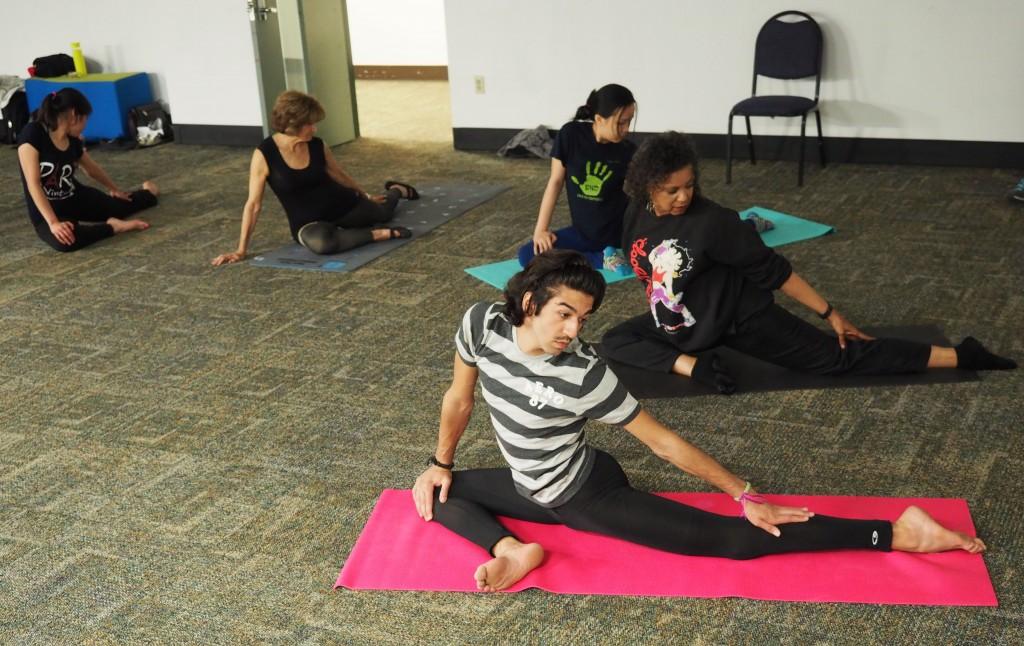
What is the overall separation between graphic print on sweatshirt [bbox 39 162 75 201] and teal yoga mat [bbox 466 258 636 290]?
6.59 feet

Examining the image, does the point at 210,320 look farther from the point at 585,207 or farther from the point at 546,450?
the point at 546,450

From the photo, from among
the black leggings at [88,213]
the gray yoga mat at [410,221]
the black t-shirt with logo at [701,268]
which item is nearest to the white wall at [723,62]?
the gray yoga mat at [410,221]

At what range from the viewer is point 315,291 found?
13.3 feet

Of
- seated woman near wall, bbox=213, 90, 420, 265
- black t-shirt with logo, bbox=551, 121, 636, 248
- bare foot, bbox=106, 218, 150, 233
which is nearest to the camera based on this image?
black t-shirt with logo, bbox=551, 121, 636, 248

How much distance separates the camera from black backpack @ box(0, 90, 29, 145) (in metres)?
7.25

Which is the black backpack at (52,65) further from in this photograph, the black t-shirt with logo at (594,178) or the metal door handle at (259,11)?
the black t-shirt with logo at (594,178)

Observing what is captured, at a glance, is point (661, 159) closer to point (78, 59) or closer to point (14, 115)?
point (78, 59)

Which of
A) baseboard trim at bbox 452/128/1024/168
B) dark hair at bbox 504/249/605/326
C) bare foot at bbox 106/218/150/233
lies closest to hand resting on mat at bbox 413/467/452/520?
dark hair at bbox 504/249/605/326

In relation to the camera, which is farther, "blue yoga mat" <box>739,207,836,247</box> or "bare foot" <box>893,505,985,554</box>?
"blue yoga mat" <box>739,207,836,247</box>

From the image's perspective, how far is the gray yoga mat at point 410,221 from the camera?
4.38 meters

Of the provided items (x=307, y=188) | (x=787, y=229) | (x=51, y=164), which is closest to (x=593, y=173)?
(x=787, y=229)

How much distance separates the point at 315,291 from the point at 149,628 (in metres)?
2.09

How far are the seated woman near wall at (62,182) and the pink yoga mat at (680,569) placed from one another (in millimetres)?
3025

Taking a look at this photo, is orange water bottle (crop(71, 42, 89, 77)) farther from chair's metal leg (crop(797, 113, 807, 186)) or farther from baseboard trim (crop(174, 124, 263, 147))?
chair's metal leg (crop(797, 113, 807, 186))
